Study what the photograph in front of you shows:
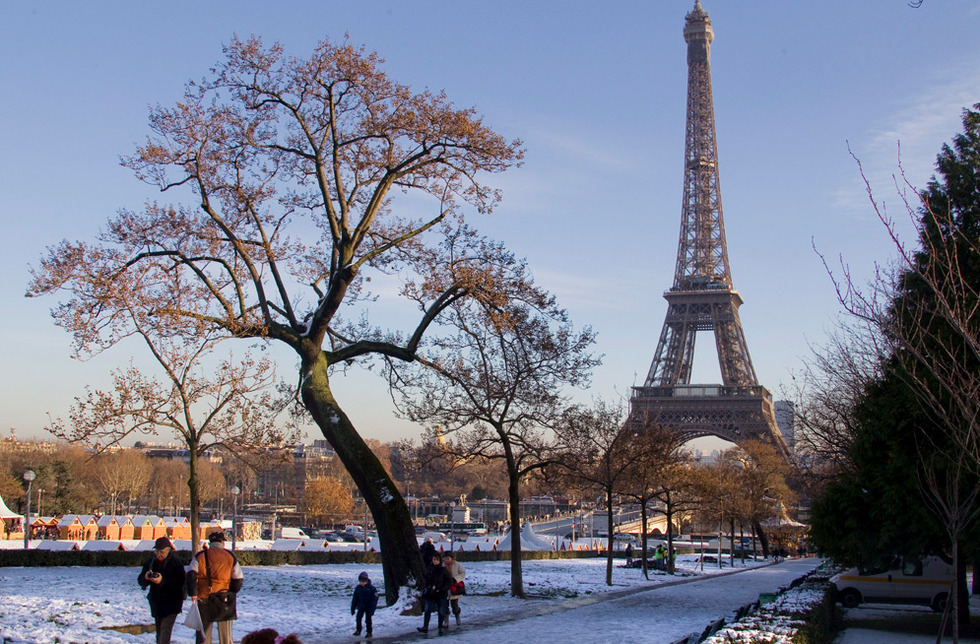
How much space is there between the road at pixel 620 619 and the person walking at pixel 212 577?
4.76m

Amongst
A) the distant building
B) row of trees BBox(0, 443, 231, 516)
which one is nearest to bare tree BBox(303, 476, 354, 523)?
row of trees BBox(0, 443, 231, 516)

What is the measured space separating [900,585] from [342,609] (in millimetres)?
15018

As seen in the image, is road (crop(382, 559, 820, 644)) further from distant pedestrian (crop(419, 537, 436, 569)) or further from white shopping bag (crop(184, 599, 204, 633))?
white shopping bag (crop(184, 599, 204, 633))

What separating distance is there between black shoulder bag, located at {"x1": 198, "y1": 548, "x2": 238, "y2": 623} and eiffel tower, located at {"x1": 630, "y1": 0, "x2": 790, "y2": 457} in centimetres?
7282

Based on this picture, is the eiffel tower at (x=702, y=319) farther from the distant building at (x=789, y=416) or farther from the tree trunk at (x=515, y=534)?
the tree trunk at (x=515, y=534)

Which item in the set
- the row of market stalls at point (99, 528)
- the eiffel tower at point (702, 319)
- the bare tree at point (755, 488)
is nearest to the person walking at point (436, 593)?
the row of market stalls at point (99, 528)

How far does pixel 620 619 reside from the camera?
19.8m

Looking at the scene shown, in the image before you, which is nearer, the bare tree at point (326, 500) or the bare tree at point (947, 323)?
the bare tree at point (947, 323)

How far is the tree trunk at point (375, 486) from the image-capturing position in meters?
19.6

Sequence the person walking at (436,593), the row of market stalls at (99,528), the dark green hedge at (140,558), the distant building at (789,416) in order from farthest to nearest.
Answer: the row of market stalls at (99,528)
the distant building at (789,416)
the dark green hedge at (140,558)
the person walking at (436,593)

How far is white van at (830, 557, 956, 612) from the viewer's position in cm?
2414

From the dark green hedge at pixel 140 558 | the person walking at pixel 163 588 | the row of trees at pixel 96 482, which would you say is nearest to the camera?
the person walking at pixel 163 588

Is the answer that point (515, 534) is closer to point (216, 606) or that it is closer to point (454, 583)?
point (454, 583)

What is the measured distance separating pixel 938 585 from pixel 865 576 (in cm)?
176
